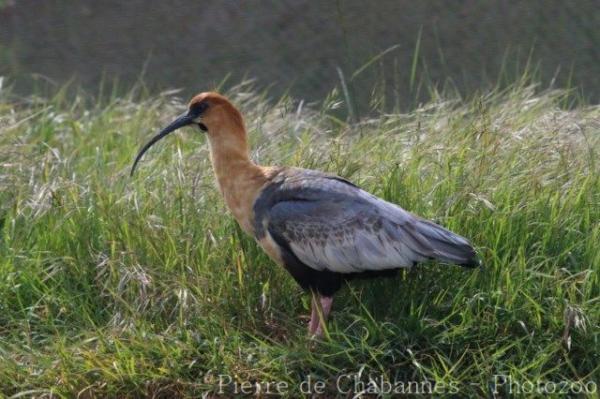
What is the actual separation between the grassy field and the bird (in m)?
0.18

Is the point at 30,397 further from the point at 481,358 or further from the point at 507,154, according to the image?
the point at 507,154

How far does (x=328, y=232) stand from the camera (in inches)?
214

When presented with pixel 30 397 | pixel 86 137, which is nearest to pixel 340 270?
pixel 30 397

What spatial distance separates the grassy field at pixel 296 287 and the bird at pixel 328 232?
18 centimetres

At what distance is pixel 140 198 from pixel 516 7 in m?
5.22

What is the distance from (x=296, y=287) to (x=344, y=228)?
0.45m

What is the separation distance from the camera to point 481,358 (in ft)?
16.9

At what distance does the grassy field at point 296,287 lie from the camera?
17.0 feet

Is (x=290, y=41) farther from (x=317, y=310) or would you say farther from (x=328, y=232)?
(x=317, y=310)

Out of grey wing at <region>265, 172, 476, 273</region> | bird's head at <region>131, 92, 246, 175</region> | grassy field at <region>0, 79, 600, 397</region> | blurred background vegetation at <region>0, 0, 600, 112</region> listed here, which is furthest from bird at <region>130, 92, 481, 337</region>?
blurred background vegetation at <region>0, 0, 600, 112</region>

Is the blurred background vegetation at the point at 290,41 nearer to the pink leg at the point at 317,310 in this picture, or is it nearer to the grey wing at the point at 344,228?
the grey wing at the point at 344,228

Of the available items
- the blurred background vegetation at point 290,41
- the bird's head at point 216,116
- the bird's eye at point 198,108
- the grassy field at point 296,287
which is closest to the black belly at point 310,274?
the grassy field at point 296,287

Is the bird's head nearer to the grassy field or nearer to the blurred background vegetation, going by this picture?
the grassy field

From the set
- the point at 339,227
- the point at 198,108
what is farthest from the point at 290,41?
the point at 339,227
